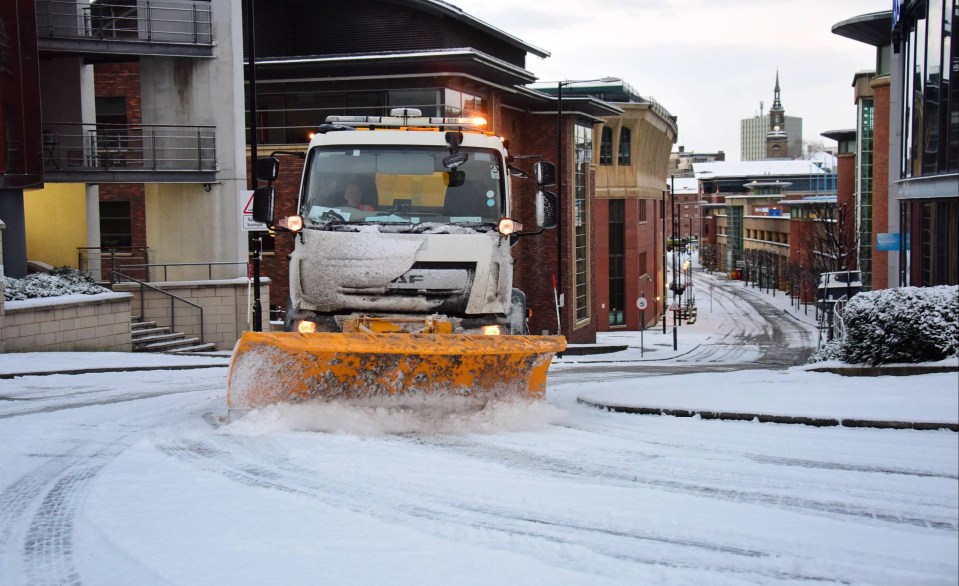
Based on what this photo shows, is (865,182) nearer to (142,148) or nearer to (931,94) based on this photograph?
(931,94)

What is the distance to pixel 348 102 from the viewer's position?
124 ft

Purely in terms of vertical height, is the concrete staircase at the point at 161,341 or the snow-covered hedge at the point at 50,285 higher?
the snow-covered hedge at the point at 50,285

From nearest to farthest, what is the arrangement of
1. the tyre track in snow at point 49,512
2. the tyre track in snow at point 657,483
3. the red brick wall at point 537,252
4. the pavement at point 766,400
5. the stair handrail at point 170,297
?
1. the tyre track in snow at point 49,512
2. the tyre track in snow at point 657,483
3. the pavement at point 766,400
4. the stair handrail at point 170,297
5. the red brick wall at point 537,252

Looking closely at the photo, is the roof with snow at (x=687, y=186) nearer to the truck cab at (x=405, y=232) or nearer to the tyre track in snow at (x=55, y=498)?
the truck cab at (x=405, y=232)

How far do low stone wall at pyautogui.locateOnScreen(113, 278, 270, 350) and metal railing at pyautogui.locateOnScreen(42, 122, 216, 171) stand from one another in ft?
11.0

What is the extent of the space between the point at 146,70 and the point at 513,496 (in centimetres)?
2367

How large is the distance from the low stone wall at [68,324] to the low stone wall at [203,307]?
371 cm

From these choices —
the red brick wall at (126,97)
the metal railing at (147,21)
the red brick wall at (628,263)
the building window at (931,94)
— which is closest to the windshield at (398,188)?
the building window at (931,94)

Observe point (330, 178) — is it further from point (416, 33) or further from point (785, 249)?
point (785, 249)

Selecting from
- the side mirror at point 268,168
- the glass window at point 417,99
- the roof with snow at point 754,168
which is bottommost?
the side mirror at point 268,168

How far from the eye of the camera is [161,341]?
23797 mm

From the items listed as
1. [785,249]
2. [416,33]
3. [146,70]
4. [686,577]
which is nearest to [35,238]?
[146,70]

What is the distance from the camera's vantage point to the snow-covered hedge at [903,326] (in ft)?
29.6

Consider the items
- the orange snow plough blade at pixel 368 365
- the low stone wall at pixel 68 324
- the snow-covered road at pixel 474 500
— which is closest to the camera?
the snow-covered road at pixel 474 500
